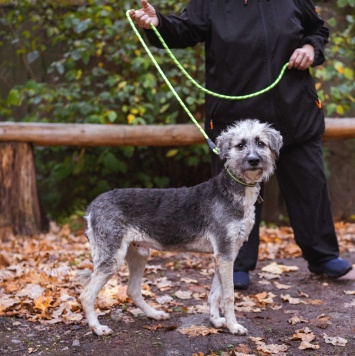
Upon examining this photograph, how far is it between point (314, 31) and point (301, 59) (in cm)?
57

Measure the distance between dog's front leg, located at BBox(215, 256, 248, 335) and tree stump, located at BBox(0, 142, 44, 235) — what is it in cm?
437

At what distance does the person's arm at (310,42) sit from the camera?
4.65 metres

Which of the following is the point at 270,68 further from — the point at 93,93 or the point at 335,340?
the point at 93,93

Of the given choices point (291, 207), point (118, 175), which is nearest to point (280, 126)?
point (291, 207)

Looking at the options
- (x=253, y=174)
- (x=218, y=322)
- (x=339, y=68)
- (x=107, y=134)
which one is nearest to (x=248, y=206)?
(x=253, y=174)

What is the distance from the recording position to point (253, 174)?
3842 mm

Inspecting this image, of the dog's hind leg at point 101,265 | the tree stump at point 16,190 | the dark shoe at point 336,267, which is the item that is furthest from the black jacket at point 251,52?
the tree stump at point 16,190

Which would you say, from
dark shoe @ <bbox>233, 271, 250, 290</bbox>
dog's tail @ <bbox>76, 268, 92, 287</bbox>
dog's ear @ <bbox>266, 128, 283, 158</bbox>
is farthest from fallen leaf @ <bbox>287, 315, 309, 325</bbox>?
dog's tail @ <bbox>76, 268, 92, 287</bbox>

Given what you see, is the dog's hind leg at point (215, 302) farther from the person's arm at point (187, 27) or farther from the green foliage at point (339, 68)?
the green foliage at point (339, 68)

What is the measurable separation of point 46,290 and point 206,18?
275 centimetres

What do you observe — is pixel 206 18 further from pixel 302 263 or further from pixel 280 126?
pixel 302 263

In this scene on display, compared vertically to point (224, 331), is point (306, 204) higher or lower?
higher

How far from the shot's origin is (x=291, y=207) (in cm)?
524

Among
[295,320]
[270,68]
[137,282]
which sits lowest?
[295,320]
